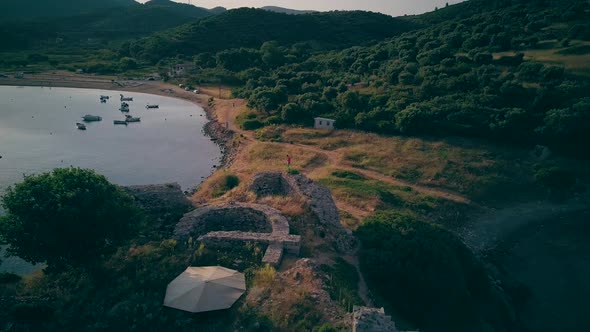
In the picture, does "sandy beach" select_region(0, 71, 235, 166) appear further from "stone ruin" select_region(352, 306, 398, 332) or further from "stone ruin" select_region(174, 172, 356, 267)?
"stone ruin" select_region(352, 306, 398, 332)

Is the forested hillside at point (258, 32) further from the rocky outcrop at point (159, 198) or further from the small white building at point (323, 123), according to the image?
the rocky outcrop at point (159, 198)

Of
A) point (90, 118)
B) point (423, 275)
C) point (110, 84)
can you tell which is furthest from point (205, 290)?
point (110, 84)

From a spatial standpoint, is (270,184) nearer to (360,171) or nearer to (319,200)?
(319,200)

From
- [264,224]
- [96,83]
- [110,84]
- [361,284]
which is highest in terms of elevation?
[96,83]

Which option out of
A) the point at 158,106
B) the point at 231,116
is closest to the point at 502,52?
the point at 231,116

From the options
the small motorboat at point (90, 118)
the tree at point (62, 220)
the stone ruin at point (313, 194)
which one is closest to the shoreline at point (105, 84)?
the small motorboat at point (90, 118)

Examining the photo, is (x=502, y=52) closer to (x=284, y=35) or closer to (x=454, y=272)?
(x=454, y=272)

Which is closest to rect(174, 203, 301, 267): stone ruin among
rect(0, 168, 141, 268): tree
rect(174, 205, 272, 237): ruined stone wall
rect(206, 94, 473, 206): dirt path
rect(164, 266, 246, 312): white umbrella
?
rect(174, 205, 272, 237): ruined stone wall

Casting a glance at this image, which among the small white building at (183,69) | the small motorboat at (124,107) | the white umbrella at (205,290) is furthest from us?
the small white building at (183,69)
